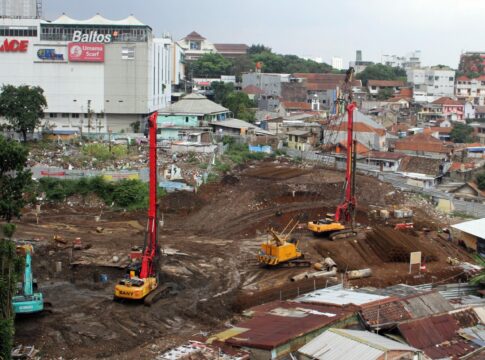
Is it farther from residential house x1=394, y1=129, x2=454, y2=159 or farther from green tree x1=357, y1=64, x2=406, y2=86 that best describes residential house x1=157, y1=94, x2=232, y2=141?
green tree x1=357, y1=64, x2=406, y2=86

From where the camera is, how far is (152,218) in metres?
17.1

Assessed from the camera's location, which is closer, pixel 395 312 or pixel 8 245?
pixel 8 245

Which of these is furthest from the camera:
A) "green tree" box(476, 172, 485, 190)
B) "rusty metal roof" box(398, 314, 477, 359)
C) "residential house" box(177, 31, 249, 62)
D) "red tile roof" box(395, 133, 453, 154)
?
"residential house" box(177, 31, 249, 62)

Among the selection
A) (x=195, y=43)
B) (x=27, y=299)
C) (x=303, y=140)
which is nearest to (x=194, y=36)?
(x=195, y=43)

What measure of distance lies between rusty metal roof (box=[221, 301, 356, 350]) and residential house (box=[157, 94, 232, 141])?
26637 mm

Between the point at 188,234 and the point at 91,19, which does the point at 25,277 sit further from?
the point at 91,19

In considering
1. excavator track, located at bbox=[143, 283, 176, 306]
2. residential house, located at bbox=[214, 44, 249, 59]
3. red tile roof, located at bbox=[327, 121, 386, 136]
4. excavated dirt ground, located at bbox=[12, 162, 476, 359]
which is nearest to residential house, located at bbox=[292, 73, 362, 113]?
Result: red tile roof, located at bbox=[327, 121, 386, 136]

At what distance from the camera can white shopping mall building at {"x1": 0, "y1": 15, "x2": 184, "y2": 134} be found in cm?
4472

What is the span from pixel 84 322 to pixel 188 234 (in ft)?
29.6

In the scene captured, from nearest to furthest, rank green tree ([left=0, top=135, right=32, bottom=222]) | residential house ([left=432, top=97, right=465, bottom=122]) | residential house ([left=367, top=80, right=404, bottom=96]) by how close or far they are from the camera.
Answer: green tree ([left=0, top=135, right=32, bottom=222]) → residential house ([left=432, top=97, right=465, bottom=122]) → residential house ([left=367, top=80, right=404, bottom=96])

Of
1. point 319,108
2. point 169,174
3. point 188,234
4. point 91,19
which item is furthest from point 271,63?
point 188,234

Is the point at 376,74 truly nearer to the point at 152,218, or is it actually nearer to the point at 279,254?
the point at 279,254

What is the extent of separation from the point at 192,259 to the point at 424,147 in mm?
23417

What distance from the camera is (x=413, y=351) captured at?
486 inches
